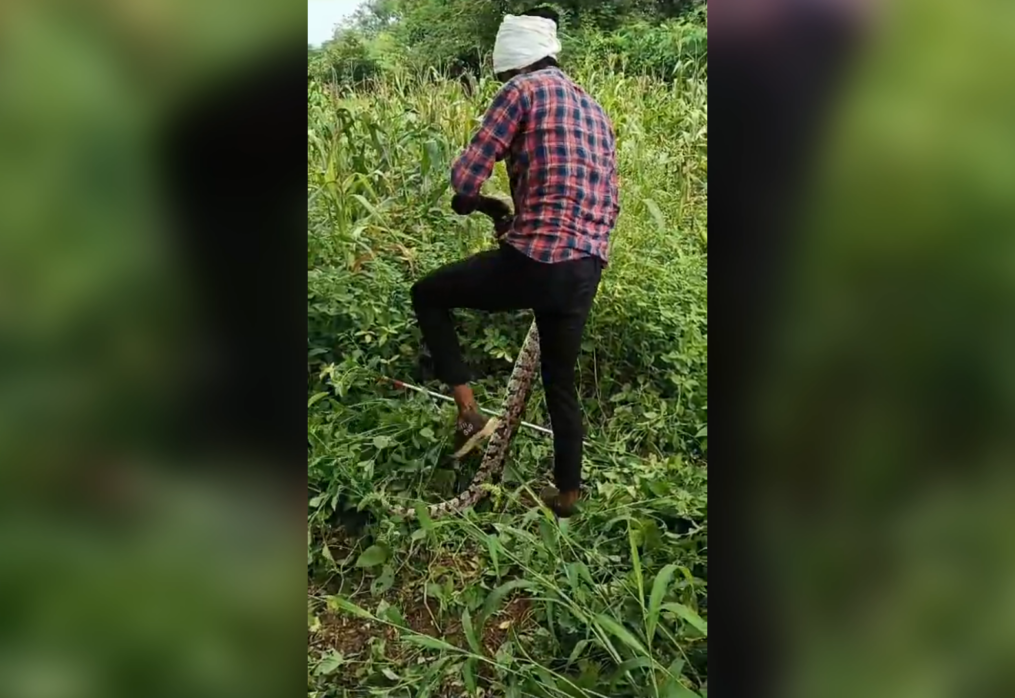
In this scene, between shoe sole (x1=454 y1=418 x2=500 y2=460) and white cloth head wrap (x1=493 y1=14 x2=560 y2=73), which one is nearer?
white cloth head wrap (x1=493 y1=14 x2=560 y2=73)

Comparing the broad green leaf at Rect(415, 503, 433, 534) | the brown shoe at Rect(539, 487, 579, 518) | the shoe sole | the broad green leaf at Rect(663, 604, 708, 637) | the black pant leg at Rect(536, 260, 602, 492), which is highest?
the black pant leg at Rect(536, 260, 602, 492)

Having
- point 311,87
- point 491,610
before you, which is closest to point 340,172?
point 311,87

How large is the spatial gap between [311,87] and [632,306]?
781 millimetres

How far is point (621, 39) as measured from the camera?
1.71 meters

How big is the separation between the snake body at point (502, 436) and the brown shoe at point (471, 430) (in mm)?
17

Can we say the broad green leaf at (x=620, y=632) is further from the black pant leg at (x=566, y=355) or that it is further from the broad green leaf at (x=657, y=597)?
the black pant leg at (x=566, y=355)

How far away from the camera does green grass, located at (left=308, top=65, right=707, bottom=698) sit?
1727mm

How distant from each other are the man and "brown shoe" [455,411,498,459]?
0.45 ft

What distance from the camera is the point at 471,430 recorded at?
1.81 meters

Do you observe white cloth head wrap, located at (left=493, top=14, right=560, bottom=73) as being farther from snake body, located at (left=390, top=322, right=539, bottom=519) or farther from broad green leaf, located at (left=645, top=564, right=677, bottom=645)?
broad green leaf, located at (left=645, top=564, right=677, bottom=645)

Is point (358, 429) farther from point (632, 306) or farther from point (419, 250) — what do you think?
point (632, 306)

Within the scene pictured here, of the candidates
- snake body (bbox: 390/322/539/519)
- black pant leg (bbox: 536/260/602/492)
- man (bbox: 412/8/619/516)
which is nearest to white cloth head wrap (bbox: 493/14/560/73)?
man (bbox: 412/8/619/516)
